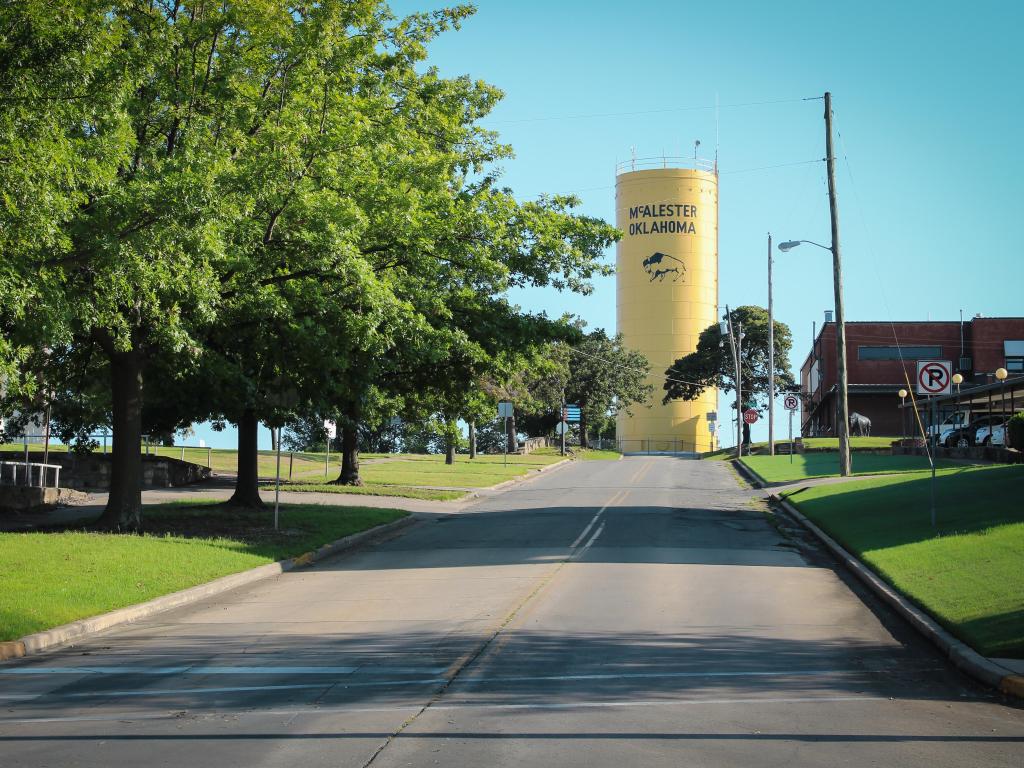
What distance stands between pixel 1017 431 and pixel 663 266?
2568 inches

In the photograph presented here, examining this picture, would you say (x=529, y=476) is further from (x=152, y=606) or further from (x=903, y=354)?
(x=903, y=354)

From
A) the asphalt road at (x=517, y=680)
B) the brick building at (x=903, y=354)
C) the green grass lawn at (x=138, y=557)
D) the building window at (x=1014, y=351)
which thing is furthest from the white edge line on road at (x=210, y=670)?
the building window at (x=1014, y=351)

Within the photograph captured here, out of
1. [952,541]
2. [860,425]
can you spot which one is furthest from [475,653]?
[860,425]

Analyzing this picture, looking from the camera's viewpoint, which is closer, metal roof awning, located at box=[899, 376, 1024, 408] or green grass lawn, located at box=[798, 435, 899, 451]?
metal roof awning, located at box=[899, 376, 1024, 408]

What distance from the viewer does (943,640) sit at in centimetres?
1069

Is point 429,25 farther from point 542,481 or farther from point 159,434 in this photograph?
point 542,481

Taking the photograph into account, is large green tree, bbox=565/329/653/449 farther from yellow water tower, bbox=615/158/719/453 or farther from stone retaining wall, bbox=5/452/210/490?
stone retaining wall, bbox=5/452/210/490

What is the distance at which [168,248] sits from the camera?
1502cm

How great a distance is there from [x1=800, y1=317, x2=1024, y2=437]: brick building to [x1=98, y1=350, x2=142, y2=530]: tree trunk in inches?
2460

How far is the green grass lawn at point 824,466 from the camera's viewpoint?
38938 mm

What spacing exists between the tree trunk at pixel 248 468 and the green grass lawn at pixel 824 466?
19.2 metres

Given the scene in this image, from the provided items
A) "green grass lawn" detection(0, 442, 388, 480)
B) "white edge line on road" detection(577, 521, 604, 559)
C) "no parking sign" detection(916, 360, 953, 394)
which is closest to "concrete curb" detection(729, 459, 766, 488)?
"green grass lawn" detection(0, 442, 388, 480)

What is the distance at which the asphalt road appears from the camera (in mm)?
7000

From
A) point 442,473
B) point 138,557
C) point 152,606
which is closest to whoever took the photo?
point 152,606
